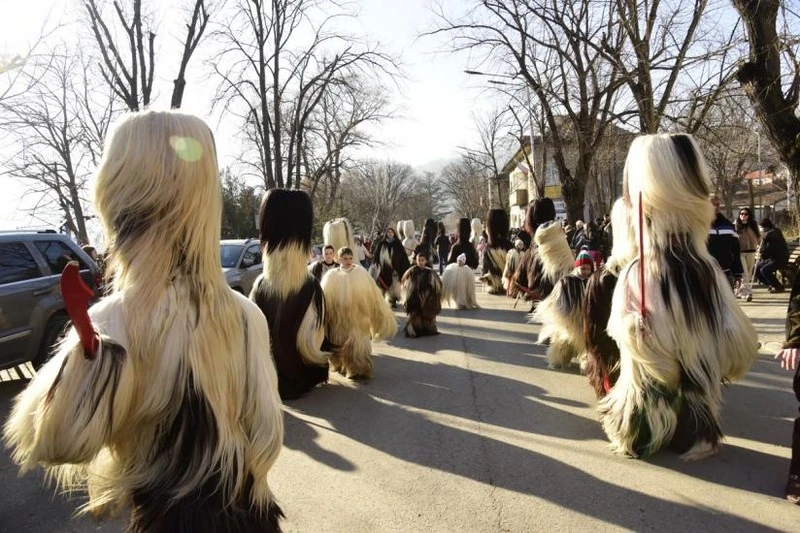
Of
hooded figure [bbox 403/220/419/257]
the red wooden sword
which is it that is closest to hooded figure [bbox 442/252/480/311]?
hooded figure [bbox 403/220/419/257]

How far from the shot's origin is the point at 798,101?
6980 mm

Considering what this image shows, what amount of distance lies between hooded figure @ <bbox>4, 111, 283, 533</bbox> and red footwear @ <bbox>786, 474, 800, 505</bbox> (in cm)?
311

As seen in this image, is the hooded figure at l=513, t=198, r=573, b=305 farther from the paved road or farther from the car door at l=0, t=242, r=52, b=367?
the car door at l=0, t=242, r=52, b=367

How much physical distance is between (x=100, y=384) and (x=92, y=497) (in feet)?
2.15

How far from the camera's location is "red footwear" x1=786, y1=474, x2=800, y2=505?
322 centimetres

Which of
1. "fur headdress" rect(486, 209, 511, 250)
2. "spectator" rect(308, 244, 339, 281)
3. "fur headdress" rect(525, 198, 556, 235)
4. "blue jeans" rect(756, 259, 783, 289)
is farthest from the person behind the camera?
"fur headdress" rect(486, 209, 511, 250)

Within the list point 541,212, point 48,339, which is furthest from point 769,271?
point 48,339

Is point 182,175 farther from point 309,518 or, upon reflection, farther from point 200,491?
point 309,518

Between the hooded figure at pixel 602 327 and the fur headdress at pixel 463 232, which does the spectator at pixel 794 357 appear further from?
the fur headdress at pixel 463 232

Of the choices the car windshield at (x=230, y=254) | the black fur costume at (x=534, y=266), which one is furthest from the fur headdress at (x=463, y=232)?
the car windshield at (x=230, y=254)

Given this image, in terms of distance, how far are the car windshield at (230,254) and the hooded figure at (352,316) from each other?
5.55 m

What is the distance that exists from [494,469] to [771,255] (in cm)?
1036

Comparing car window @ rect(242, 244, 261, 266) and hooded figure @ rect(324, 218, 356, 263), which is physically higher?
hooded figure @ rect(324, 218, 356, 263)

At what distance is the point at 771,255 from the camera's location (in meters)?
11.4
